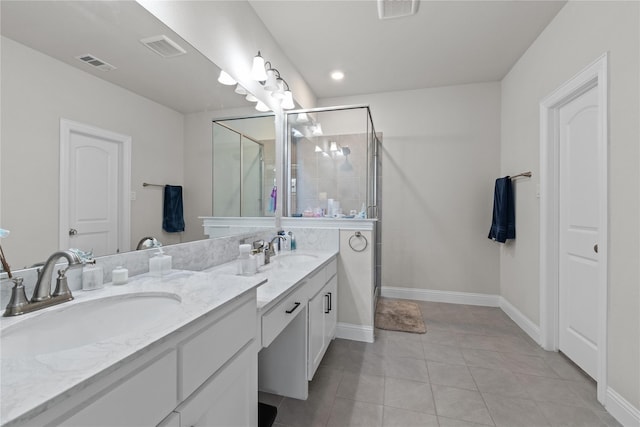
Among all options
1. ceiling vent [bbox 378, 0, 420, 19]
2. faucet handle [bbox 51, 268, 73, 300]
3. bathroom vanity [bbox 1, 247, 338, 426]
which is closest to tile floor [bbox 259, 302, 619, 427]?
bathroom vanity [bbox 1, 247, 338, 426]

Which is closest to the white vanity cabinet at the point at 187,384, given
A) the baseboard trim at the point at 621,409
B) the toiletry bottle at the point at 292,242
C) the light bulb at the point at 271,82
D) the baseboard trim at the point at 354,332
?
the toiletry bottle at the point at 292,242

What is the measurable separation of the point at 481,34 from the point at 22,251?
3284 millimetres

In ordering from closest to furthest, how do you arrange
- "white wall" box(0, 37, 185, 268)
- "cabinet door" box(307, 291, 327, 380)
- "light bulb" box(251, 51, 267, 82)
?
1. "white wall" box(0, 37, 185, 268)
2. "cabinet door" box(307, 291, 327, 380)
3. "light bulb" box(251, 51, 267, 82)

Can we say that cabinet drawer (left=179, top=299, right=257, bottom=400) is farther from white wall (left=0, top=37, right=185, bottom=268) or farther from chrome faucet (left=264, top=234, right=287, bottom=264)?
chrome faucet (left=264, top=234, right=287, bottom=264)

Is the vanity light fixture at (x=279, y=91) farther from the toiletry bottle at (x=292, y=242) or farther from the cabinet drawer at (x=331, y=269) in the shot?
the cabinet drawer at (x=331, y=269)

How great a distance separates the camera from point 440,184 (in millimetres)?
3359

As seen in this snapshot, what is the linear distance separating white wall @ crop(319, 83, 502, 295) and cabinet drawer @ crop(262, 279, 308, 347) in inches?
88.6

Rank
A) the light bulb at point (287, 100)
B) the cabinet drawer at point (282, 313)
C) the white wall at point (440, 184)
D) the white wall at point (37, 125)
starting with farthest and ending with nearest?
the white wall at point (440, 184) → the light bulb at point (287, 100) → the cabinet drawer at point (282, 313) → the white wall at point (37, 125)

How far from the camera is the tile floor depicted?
1495 mm

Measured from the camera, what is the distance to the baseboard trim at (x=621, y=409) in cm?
138

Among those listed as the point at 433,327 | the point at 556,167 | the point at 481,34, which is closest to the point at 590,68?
the point at 556,167

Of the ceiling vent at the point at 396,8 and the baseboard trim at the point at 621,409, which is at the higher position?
the ceiling vent at the point at 396,8

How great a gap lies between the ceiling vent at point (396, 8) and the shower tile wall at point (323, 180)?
0.99 metres

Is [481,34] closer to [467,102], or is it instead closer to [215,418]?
[467,102]
